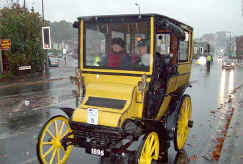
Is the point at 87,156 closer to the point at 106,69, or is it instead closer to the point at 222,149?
the point at 106,69

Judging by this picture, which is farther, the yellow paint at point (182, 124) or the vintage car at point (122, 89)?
the yellow paint at point (182, 124)

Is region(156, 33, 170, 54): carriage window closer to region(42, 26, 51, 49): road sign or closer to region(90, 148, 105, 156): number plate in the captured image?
region(90, 148, 105, 156): number plate

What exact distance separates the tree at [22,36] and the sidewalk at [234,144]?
16111 millimetres

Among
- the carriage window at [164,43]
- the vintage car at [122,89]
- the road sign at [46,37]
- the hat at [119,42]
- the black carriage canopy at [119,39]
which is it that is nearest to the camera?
the vintage car at [122,89]

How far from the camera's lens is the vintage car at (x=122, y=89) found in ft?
12.3

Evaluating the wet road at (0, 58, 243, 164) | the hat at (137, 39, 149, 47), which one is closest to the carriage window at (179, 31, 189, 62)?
the hat at (137, 39, 149, 47)

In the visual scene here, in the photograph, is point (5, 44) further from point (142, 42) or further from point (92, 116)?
point (92, 116)

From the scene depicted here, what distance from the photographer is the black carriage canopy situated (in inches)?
159

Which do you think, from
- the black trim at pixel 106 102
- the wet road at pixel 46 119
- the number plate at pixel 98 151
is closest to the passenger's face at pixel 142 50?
the black trim at pixel 106 102

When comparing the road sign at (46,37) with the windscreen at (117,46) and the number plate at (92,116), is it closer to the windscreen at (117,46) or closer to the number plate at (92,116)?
the windscreen at (117,46)

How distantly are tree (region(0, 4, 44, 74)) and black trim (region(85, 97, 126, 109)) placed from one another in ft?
A: 54.2

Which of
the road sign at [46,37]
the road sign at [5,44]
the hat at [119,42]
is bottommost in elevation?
the hat at [119,42]

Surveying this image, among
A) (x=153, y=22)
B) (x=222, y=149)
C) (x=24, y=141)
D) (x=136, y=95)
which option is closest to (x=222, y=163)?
(x=222, y=149)

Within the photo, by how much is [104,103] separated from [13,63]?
1681 centimetres
